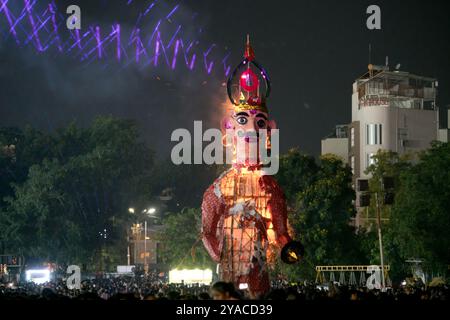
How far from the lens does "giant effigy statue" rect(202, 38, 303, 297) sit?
2972 centimetres

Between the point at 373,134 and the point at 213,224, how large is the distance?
44.2m

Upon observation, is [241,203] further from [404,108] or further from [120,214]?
[120,214]

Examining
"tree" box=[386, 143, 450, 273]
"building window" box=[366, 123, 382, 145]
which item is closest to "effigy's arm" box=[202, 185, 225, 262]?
"tree" box=[386, 143, 450, 273]

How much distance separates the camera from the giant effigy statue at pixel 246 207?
29.7 m

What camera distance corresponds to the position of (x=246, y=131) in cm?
3066

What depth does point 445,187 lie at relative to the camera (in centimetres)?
4681

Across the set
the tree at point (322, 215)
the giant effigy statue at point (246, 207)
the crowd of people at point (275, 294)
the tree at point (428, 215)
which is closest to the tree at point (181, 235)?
the tree at point (322, 215)

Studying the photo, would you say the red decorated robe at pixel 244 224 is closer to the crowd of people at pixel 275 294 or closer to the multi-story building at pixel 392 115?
the crowd of people at pixel 275 294

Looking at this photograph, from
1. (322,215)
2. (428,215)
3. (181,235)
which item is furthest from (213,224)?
(181,235)

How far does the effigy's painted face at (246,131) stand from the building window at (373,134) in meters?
42.7

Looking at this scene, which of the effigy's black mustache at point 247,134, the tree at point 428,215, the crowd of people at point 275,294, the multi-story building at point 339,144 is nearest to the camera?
the crowd of people at point 275,294

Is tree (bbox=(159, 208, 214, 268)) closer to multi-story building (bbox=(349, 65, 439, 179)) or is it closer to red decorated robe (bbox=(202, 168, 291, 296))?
multi-story building (bbox=(349, 65, 439, 179))
